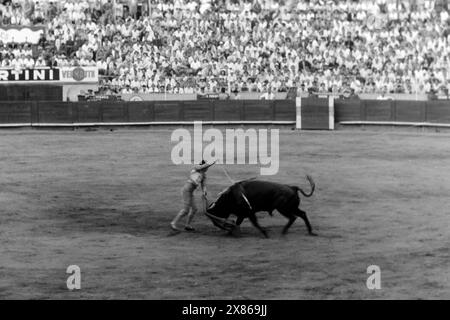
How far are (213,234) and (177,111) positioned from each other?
20.5 meters

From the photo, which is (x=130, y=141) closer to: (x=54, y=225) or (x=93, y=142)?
(x=93, y=142)

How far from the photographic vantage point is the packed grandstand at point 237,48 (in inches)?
1403

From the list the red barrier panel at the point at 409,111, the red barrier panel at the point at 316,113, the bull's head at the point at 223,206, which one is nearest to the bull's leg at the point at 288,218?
the bull's head at the point at 223,206

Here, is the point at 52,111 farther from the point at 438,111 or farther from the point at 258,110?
the point at 438,111

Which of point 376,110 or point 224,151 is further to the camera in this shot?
point 376,110

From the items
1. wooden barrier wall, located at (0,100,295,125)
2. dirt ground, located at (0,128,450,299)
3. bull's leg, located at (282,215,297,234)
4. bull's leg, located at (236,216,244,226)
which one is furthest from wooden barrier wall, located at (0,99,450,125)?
bull's leg, located at (236,216,244,226)

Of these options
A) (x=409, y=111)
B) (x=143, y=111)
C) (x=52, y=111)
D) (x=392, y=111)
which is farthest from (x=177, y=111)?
(x=409, y=111)

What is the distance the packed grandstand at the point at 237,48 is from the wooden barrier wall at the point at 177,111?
0.91 meters

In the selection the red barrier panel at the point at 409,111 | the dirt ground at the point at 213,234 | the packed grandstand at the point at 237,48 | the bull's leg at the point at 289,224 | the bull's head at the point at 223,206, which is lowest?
the dirt ground at the point at 213,234

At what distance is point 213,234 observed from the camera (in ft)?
49.3

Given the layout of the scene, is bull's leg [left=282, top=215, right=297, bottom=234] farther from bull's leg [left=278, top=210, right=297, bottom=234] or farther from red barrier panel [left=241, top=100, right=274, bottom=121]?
red barrier panel [left=241, top=100, right=274, bottom=121]

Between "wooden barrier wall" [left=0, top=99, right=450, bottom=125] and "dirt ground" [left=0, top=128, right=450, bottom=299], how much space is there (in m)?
8.35

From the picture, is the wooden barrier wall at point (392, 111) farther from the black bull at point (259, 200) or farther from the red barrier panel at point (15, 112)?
the black bull at point (259, 200)

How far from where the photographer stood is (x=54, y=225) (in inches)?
619
